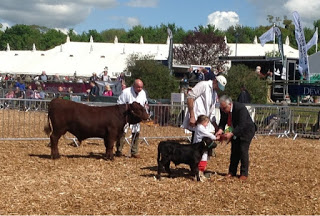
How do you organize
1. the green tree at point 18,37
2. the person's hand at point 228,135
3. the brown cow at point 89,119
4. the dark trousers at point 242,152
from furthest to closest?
the green tree at point 18,37 < the brown cow at point 89,119 < the dark trousers at point 242,152 < the person's hand at point 228,135

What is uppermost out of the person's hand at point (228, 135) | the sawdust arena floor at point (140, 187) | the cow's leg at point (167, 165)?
the person's hand at point (228, 135)

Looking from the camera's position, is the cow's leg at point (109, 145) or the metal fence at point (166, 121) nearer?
the cow's leg at point (109, 145)

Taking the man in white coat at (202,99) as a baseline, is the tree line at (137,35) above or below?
above

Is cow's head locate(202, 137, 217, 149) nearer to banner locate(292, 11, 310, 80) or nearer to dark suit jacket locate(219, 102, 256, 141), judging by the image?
dark suit jacket locate(219, 102, 256, 141)

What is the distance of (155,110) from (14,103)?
4.97 meters

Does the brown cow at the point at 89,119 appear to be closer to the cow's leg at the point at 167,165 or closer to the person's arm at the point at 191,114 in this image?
the person's arm at the point at 191,114

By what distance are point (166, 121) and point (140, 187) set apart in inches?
336

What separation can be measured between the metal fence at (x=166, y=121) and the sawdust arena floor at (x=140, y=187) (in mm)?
2964

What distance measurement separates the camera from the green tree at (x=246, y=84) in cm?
2348

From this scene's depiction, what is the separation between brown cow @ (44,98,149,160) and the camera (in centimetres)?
1123

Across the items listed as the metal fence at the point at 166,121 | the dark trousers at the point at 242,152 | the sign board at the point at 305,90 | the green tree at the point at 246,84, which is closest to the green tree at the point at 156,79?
the green tree at the point at 246,84

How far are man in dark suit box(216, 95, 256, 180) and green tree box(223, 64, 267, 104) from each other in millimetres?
13690

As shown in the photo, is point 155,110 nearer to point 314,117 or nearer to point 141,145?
point 141,145

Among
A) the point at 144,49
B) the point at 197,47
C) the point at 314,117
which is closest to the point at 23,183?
the point at 314,117
